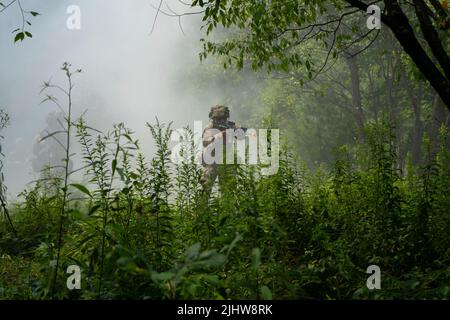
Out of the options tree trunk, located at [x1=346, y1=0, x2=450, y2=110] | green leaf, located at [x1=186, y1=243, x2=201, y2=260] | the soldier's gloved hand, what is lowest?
green leaf, located at [x1=186, y1=243, x2=201, y2=260]

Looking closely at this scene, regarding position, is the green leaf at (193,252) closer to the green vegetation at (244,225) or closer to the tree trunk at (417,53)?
the green vegetation at (244,225)

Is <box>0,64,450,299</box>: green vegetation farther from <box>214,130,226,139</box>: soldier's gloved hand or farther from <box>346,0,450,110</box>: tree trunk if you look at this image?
<box>214,130,226,139</box>: soldier's gloved hand

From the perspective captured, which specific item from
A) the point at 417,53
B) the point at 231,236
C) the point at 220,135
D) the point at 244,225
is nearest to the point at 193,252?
the point at 231,236

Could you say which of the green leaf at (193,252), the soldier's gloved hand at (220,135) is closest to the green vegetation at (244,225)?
the green leaf at (193,252)

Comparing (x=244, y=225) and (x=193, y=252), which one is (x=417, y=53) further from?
(x=193, y=252)

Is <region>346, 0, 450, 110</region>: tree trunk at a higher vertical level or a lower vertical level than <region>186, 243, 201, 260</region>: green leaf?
higher

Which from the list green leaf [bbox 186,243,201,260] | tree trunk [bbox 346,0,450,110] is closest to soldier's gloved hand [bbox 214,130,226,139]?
tree trunk [bbox 346,0,450,110]

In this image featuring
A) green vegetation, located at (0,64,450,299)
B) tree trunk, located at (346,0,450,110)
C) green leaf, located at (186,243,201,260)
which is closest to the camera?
green leaf, located at (186,243,201,260)

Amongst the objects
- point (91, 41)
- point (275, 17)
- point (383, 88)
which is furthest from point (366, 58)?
point (91, 41)

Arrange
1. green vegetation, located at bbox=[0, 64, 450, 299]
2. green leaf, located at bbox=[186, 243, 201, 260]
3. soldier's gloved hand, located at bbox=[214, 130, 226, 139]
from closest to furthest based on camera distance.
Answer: green leaf, located at bbox=[186, 243, 201, 260]
green vegetation, located at bbox=[0, 64, 450, 299]
soldier's gloved hand, located at bbox=[214, 130, 226, 139]
